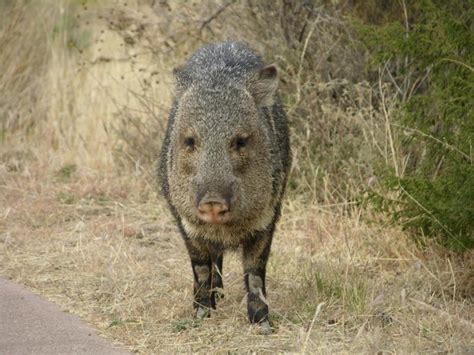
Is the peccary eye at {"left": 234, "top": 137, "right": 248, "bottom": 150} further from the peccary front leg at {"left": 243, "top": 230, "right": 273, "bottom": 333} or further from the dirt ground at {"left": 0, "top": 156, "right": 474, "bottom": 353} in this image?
the dirt ground at {"left": 0, "top": 156, "right": 474, "bottom": 353}

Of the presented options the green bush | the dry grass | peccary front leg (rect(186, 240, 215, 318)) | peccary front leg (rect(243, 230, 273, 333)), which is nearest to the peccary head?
peccary front leg (rect(243, 230, 273, 333))

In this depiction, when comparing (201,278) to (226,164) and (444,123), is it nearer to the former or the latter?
(226,164)

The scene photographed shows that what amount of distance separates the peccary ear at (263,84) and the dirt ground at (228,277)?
1083mm

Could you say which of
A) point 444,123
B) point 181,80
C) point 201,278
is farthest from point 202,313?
point 444,123

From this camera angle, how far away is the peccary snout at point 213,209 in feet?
15.0

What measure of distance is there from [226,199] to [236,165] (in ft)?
1.05

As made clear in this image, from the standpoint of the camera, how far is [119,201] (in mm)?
8422

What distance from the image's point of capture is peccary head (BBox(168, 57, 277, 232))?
4.82m

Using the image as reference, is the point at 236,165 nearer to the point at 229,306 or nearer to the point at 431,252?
the point at 229,306

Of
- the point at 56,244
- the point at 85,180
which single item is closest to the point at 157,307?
the point at 56,244

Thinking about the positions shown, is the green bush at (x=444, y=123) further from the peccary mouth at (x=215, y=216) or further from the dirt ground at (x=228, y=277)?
the peccary mouth at (x=215, y=216)

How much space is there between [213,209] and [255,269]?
0.78 meters

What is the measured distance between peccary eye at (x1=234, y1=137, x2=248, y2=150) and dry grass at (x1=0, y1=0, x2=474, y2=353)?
0.87m

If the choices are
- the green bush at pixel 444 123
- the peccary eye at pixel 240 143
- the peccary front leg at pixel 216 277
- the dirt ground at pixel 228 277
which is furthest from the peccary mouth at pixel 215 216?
the green bush at pixel 444 123
